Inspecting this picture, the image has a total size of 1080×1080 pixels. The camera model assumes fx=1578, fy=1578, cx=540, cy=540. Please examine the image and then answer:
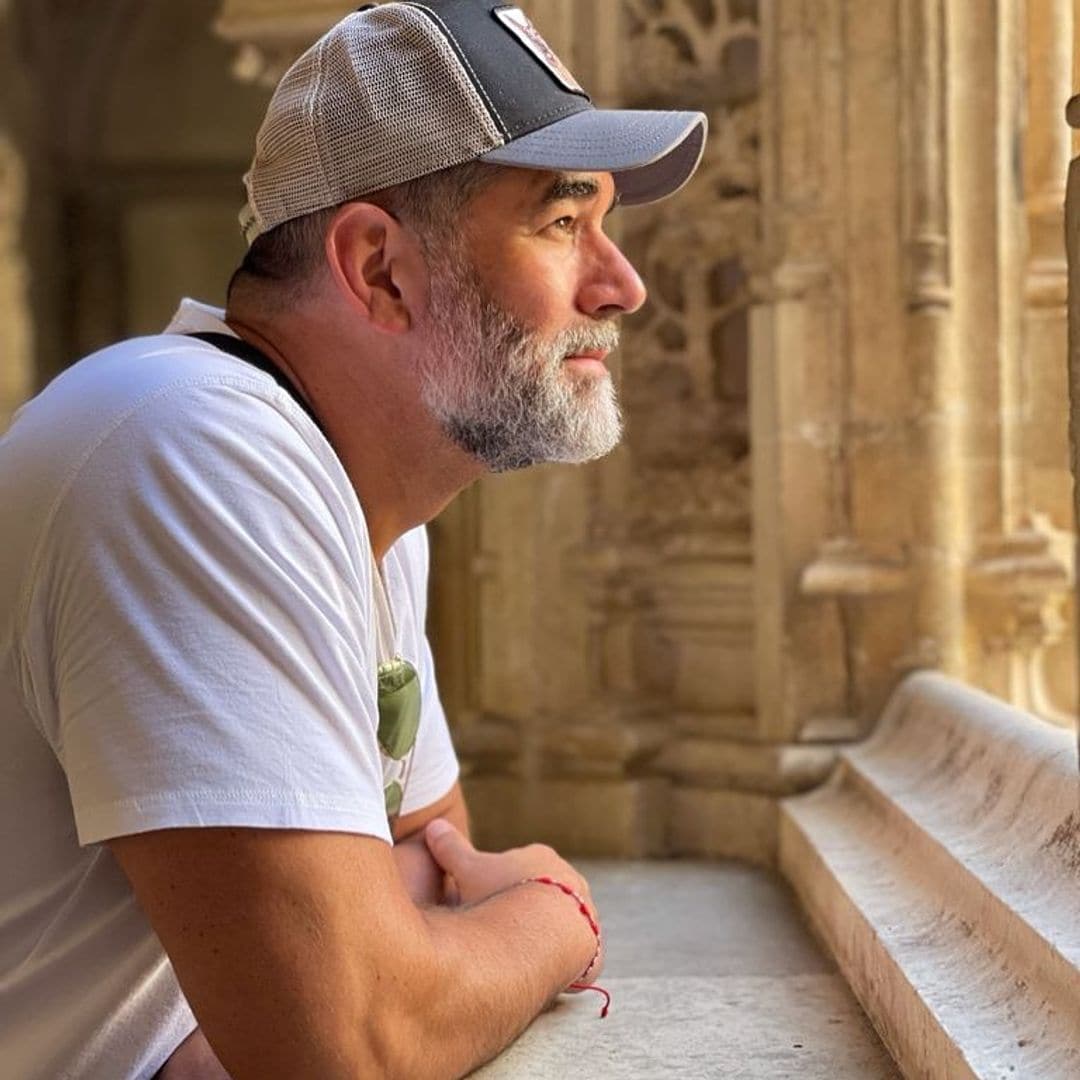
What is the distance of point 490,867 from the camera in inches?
68.1

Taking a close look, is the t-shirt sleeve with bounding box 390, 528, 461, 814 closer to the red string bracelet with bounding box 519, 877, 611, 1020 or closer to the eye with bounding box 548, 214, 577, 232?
the red string bracelet with bounding box 519, 877, 611, 1020

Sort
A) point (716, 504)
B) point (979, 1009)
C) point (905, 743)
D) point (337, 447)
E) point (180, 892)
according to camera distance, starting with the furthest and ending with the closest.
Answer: point (716, 504), point (905, 743), point (979, 1009), point (337, 447), point (180, 892)

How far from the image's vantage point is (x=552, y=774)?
3658mm

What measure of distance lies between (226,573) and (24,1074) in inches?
17.9

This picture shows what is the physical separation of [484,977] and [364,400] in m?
0.53

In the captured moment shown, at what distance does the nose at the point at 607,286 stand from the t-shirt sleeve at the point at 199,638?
376 mm

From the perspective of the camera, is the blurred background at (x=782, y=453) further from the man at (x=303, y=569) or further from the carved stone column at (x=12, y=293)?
the man at (x=303, y=569)

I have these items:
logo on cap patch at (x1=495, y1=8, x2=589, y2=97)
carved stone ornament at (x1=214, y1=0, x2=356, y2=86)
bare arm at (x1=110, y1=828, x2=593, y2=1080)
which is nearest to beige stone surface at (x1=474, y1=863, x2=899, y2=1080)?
bare arm at (x1=110, y1=828, x2=593, y2=1080)

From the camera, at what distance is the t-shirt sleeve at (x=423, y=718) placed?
1.73 metres

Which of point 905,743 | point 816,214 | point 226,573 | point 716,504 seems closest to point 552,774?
point 716,504

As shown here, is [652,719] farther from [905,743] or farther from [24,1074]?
[24,1074]

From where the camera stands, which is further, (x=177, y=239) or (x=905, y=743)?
(x=177, y=239)

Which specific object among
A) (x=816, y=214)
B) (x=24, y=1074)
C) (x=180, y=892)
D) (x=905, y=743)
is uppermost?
(x=816, y=214)

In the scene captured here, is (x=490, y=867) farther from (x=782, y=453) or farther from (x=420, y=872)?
(x=782, y=453)
